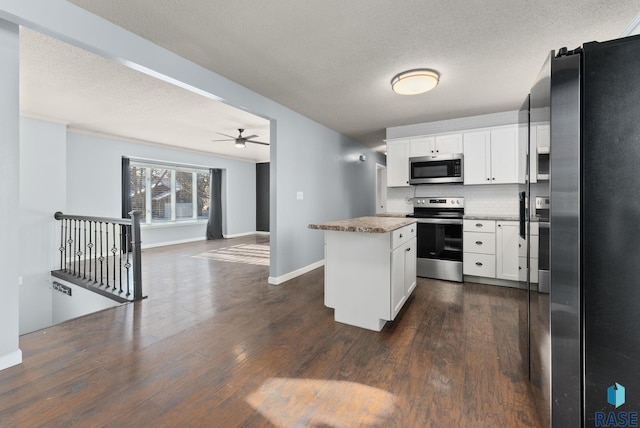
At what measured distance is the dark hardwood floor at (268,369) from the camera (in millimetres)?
1417

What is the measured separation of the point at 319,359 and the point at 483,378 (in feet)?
3.44

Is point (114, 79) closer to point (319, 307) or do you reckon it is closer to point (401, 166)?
point (319, 307)

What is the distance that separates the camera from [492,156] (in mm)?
3922

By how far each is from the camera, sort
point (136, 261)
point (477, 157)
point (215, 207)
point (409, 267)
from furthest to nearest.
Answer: point (215, 207) < point (477, 157) < point (136, 261) < point (409, 267)

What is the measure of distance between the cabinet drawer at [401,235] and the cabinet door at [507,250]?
141 cm

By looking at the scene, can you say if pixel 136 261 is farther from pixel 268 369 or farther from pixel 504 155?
pixel 504 155

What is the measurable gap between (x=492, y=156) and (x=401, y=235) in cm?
238

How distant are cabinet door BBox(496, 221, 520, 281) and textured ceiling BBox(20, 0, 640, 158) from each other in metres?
1.65

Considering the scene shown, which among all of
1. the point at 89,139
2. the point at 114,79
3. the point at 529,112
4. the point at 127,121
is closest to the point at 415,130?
the point at 529,112

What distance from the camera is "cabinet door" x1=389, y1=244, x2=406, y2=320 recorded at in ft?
7.68

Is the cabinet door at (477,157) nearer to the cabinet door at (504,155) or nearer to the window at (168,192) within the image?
the cabinet door at (504,155)

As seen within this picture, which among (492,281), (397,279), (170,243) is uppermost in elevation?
(397,279)

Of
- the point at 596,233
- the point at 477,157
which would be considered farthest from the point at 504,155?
Answer: the point at 596,233

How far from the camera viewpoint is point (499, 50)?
95.7 inches
